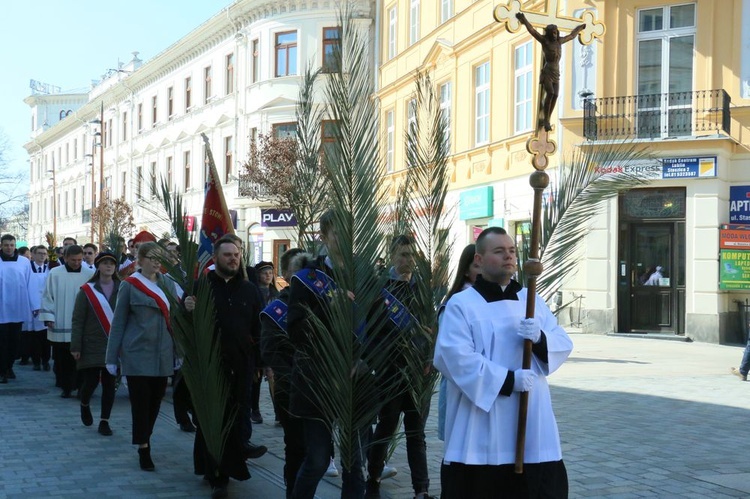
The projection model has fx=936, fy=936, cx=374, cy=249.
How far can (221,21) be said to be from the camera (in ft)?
131

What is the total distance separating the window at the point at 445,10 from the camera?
27062mm

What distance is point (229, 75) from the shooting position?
39.8 metres

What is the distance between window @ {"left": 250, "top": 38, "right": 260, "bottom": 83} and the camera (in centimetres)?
3772

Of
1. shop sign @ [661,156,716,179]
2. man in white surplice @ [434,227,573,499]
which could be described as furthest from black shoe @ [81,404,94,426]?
shop sign @ [661,156,716,179]

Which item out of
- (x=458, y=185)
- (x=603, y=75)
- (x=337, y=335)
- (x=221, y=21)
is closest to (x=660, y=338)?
(x=603, y=75)

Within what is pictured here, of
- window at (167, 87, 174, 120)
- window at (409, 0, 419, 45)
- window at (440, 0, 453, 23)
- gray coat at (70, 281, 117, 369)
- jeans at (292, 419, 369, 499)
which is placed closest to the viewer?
jeans at (292, 419, 369, 499)

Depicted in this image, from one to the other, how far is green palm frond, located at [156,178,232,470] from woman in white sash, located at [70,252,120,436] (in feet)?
10.4

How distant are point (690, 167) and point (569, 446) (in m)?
13.6

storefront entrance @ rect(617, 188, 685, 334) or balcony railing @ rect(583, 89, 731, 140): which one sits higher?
balcony railing @ rect(583, 89, 731, 140)

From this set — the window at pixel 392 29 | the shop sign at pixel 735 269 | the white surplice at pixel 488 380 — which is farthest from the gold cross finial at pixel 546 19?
the window at pixel 392 29

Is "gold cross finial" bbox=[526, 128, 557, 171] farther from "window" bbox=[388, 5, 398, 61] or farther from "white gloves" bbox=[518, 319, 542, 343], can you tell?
"window" bbox=[388, 5, 398, 61]

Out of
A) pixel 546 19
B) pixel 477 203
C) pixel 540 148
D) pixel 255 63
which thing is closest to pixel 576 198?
pixel 540 148

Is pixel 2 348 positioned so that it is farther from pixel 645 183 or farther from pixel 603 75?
pixel 603 75

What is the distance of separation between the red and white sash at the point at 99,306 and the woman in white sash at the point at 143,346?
1867 millimetres
